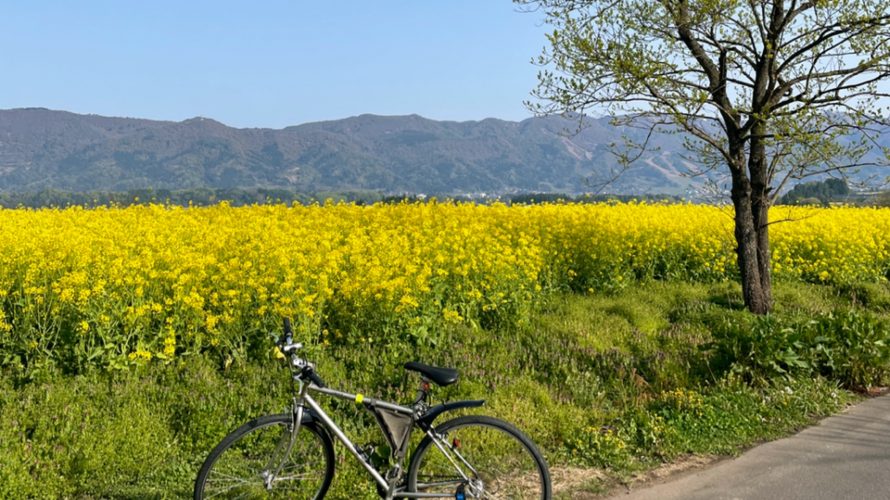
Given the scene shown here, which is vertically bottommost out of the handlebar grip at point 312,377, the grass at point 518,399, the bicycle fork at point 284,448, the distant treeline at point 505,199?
the grass at point 518,399

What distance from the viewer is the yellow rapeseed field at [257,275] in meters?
7.44

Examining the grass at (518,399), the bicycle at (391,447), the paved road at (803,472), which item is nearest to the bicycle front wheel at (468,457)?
the bicycle at (391,447)

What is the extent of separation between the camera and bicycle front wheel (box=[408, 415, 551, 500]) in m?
4.21

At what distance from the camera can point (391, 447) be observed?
173 inches

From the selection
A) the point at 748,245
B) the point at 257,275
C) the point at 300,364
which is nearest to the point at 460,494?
the point at 300,364

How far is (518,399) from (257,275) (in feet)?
12.8

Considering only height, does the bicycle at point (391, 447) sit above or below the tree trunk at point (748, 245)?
below

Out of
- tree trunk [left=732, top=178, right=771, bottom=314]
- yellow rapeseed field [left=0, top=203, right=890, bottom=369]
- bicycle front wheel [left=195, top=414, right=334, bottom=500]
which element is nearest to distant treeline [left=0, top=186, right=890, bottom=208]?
tree trunk [left=732, top=178, right=771, bottom=314]

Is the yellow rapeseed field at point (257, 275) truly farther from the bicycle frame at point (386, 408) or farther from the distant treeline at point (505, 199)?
the bicycle frame at point (386, 408)

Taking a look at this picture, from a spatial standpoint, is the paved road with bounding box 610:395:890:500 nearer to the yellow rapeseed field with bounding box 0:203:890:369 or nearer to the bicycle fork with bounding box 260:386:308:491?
the bicycle fork with bounding box 260:386:308:491

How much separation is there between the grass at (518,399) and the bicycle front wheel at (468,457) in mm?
684

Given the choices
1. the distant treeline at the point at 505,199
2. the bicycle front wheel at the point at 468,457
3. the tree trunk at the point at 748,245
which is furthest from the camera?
the distant treeline at the point at 505,199

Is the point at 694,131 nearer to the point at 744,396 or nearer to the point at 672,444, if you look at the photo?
the point at 744,396

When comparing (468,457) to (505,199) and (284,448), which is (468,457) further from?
(505,199)
